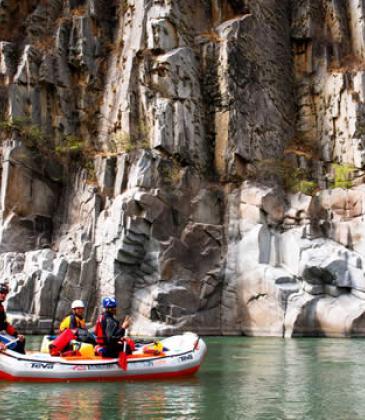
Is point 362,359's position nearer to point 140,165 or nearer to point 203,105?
point 140,165

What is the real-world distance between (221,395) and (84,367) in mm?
3527

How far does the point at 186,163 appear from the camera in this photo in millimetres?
37281

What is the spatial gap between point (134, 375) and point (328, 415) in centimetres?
560

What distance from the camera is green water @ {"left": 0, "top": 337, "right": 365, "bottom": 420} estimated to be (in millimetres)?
11172

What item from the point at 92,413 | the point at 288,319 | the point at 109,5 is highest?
the point at 109,5

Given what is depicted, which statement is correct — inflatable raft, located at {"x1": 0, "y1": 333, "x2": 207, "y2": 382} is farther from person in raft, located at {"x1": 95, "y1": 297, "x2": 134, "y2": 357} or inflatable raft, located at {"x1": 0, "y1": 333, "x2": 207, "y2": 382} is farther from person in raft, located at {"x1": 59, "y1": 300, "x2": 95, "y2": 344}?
person in raft, located at {"x1": 59, "y1": 300, "x2": 95, "y2": 344}

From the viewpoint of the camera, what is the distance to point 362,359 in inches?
786

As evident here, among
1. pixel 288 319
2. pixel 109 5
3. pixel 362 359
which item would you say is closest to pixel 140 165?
pixel 288 319

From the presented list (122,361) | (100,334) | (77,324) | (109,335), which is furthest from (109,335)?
(77,324)

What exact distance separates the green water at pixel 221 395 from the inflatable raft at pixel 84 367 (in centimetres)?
32

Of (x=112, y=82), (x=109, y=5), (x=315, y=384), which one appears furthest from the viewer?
(x=109, y=5)

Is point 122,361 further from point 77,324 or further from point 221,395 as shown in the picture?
point 221,395

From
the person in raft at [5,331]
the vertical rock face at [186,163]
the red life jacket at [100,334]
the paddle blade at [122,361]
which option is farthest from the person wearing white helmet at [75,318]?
the vertical rock face at [186,163]

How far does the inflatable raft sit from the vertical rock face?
15952 mm
